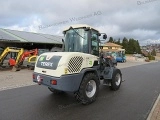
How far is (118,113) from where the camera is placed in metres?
6.21

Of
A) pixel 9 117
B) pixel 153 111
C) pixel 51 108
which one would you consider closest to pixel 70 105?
pixel 51 108

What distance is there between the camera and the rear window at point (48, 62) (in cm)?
674

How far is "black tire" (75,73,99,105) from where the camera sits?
22.8 feet

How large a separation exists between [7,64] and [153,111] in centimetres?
1729

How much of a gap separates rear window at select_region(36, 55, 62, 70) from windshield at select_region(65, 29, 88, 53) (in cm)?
127

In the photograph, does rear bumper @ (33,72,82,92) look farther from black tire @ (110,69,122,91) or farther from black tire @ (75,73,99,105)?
black tire @ (110,69,122,91)

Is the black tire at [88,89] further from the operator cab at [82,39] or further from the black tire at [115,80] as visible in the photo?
the black tire at [115,80]

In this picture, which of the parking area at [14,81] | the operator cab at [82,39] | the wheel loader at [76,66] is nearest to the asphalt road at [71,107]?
the wheel loader at [76,66]

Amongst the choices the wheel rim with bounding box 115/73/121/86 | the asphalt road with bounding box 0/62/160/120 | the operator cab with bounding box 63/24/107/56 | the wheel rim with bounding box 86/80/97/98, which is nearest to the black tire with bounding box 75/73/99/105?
the wheel rim with bounding box 86/80/97/98

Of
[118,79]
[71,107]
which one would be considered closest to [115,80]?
[118,79]

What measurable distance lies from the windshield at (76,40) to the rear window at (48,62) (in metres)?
1.27

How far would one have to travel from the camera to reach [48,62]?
7.02 meters

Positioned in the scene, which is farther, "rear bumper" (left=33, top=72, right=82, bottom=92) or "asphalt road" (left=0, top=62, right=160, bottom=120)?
"rear bumper" (left=33, top=72, right=82, bottom=92)

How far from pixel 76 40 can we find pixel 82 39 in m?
0.27
